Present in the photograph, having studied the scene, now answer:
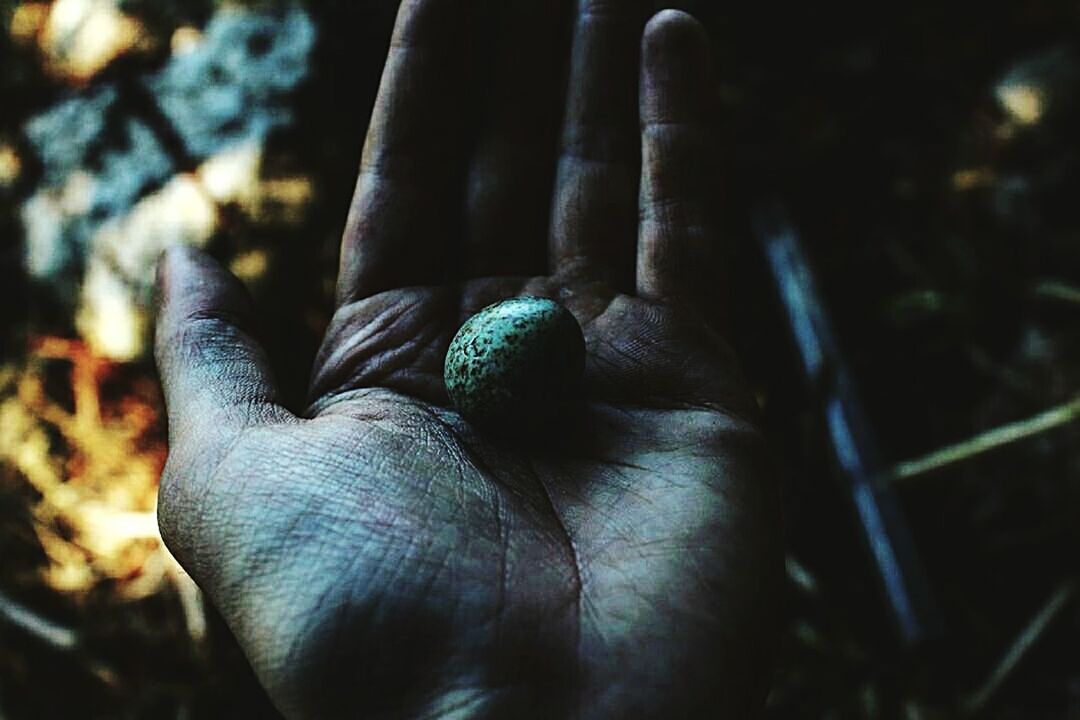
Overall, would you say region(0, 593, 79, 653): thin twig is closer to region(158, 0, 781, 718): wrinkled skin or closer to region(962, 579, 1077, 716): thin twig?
region(158, 0, 781, 718): wrinkled skin

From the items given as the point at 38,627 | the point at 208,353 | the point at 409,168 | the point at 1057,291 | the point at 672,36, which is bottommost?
the point at 38,627

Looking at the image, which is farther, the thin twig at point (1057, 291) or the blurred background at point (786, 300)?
the thin twig at point (1057, 291)

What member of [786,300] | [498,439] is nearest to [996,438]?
[786,300]

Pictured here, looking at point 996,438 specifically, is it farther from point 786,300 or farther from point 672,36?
point 672,36

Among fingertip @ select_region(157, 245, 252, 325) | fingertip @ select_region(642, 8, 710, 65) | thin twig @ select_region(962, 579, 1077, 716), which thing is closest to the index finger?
fingertip @ select_region(157, 245, 252, 325)

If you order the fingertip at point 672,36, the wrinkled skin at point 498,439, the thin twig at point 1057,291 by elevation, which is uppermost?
the fingertip at point 672,36

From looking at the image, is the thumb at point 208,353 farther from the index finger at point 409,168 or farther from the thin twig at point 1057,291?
the thin twig at point 1057,291

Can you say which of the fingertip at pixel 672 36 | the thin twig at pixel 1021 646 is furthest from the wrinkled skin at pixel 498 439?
the thin twig at pixel 1021 646

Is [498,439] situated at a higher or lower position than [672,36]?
lower

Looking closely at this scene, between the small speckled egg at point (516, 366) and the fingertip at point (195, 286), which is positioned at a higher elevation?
the fingertip at point (195, 286)
